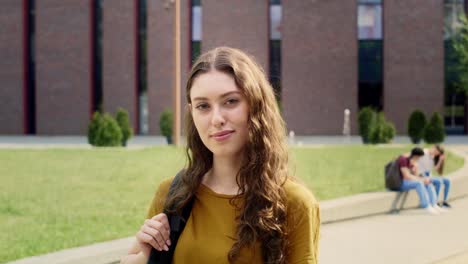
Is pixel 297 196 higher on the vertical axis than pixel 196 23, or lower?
lower

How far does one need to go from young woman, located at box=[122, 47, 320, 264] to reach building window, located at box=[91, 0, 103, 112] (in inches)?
1399

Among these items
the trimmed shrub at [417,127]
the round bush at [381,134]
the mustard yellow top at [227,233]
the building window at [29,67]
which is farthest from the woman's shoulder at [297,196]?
the building window at [29,67]

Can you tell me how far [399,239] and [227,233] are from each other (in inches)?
242

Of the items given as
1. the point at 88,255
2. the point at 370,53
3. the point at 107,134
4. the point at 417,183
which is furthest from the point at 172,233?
the point at 370,53

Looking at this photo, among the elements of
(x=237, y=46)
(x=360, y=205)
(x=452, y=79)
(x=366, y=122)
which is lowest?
(x=360, y=205)

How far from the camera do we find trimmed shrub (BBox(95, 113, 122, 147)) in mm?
23312

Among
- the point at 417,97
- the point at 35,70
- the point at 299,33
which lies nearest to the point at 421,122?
the point at 417,97

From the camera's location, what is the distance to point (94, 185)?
11336 millimetres

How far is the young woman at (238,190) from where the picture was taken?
2.14 metres

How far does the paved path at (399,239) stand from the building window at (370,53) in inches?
1028

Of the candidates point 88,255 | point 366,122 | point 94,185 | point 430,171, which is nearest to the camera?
point 88,255

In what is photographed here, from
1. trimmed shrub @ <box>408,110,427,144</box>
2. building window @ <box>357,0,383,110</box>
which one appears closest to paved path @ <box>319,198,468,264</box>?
trimmed shrub @ <box>408,110,427,144</box>

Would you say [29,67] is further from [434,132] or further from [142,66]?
[434,132]

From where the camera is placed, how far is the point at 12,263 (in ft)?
17.0
